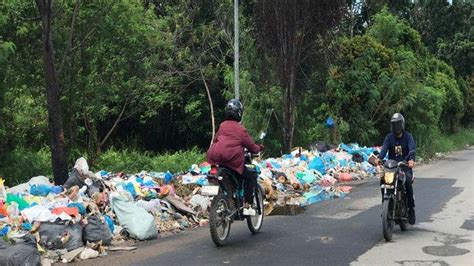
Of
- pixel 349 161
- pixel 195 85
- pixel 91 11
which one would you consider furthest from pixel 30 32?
pixel 195 85

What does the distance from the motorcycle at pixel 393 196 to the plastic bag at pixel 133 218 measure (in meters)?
3.62

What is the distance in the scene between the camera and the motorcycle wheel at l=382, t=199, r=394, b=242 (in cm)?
790

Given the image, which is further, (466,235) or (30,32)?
(30,32)

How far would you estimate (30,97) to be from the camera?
16.1m

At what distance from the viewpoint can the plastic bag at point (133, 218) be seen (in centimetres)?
846

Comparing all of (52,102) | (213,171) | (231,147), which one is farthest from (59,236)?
(52,102)

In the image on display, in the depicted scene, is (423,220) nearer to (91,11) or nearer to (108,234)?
(108,234)

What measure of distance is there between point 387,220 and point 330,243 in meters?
0.91

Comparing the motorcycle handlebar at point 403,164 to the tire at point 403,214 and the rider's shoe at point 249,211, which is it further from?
the rider's shoe at point 249,211

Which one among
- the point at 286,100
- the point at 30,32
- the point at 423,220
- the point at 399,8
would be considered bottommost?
the point at 423,220

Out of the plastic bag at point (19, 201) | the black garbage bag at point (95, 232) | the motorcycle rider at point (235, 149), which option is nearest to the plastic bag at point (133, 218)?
the black garbage bag at point (95, 232)

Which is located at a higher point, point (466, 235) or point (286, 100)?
point (286, 100)

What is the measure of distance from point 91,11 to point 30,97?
3221 mm

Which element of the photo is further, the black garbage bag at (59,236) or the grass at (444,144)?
the grass at (444,144)
